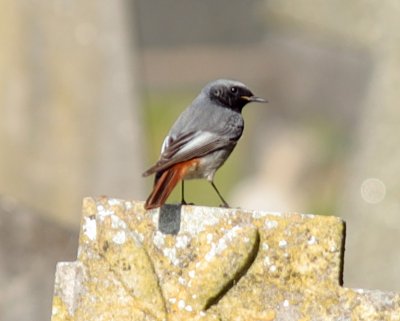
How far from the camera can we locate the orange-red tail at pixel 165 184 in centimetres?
395

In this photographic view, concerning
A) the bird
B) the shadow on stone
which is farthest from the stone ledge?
the bird

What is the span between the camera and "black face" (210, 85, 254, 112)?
5512 mm

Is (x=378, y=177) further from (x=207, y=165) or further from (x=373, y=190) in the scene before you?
(x=207, y=165)

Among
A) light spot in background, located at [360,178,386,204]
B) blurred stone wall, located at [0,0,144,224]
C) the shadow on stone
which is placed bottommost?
the shadow on stone

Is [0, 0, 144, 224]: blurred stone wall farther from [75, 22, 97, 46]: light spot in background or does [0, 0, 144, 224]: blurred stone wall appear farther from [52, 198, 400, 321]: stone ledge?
[52, 198, 400, 321]: stone ledge

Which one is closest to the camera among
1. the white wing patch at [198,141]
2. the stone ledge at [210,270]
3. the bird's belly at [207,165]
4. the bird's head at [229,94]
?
the stone ledge at [210,270]

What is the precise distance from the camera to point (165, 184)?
4.42 metres

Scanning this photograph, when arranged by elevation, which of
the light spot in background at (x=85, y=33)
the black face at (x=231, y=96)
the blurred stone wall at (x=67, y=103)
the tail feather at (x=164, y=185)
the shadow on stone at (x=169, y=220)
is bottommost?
the shadow on stone at (x=169, y=220)

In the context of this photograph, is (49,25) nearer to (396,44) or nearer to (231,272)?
(396,44)

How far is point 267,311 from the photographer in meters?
3.84

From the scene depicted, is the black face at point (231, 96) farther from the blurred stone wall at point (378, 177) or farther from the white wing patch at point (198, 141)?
the blurred stone wall at point (378, 177)

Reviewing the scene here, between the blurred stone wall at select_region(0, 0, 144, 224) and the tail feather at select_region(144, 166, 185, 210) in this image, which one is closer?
the tail feather at select_region(144, 166, 185, 210)

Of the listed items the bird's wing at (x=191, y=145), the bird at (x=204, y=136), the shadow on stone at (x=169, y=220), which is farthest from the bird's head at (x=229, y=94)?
the shadow on stone at (x=169, y=220)

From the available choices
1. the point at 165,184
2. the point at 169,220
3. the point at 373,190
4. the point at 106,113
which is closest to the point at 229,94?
the point at 165,184
